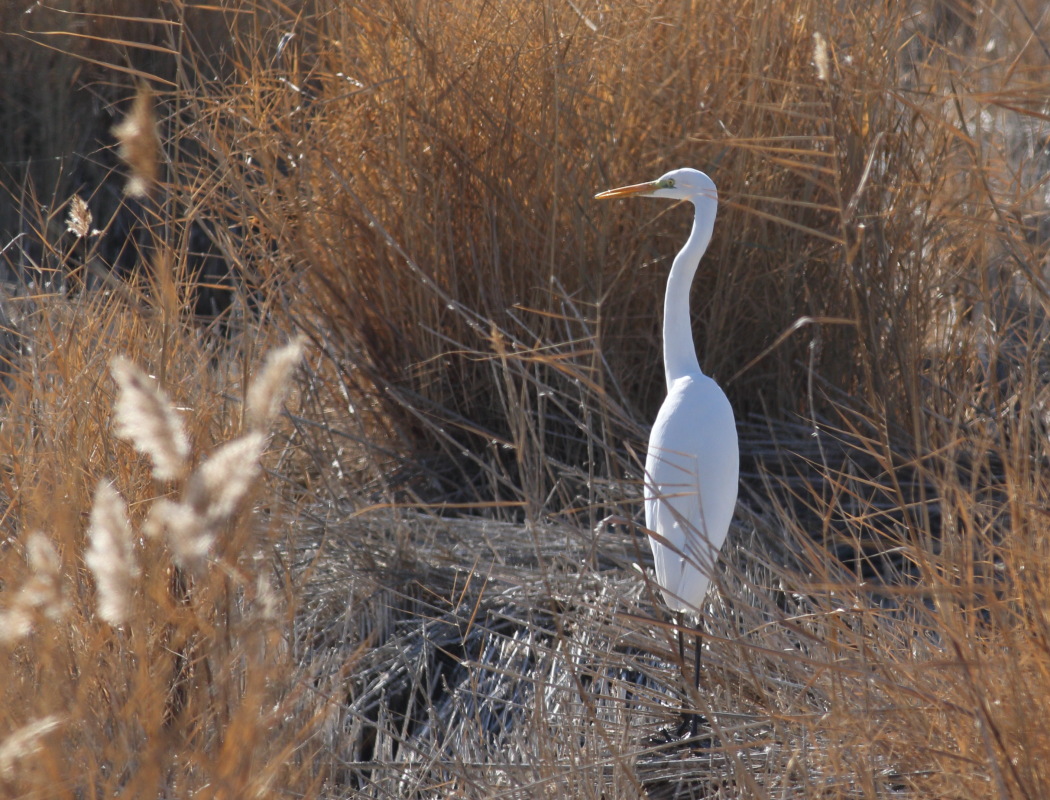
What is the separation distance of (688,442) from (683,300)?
25 centimetres

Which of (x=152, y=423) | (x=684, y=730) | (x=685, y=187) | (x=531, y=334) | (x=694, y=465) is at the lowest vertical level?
(x=684, y=730)

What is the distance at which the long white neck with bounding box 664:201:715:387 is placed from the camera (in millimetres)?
1718

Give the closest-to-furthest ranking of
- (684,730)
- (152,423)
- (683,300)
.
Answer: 1. (152,423)
2. (684,730)
3. (683,300)

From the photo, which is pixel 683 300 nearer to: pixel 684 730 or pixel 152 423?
pixel 684 730

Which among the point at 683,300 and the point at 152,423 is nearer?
the point at 152,423

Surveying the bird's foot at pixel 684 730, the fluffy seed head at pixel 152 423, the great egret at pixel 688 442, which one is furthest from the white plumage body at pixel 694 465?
the fluffy seed head at pixel 152 423

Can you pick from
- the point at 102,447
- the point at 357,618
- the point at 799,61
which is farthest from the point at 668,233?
the point at 102,447

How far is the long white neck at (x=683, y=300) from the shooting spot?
1718 millimetres

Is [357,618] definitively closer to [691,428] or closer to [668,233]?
[691,428]

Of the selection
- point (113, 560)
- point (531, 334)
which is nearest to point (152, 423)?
point (113, 560)

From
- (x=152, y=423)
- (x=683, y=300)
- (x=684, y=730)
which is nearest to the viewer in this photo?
(x=152, y=423)

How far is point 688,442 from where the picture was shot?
1654mm

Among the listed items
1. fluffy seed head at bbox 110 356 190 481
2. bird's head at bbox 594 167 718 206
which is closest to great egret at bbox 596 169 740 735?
bird's head at bbox 594 167 718 206

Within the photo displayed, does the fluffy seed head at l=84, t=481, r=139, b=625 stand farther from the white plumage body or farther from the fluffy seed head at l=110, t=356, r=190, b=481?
the white plumage body
